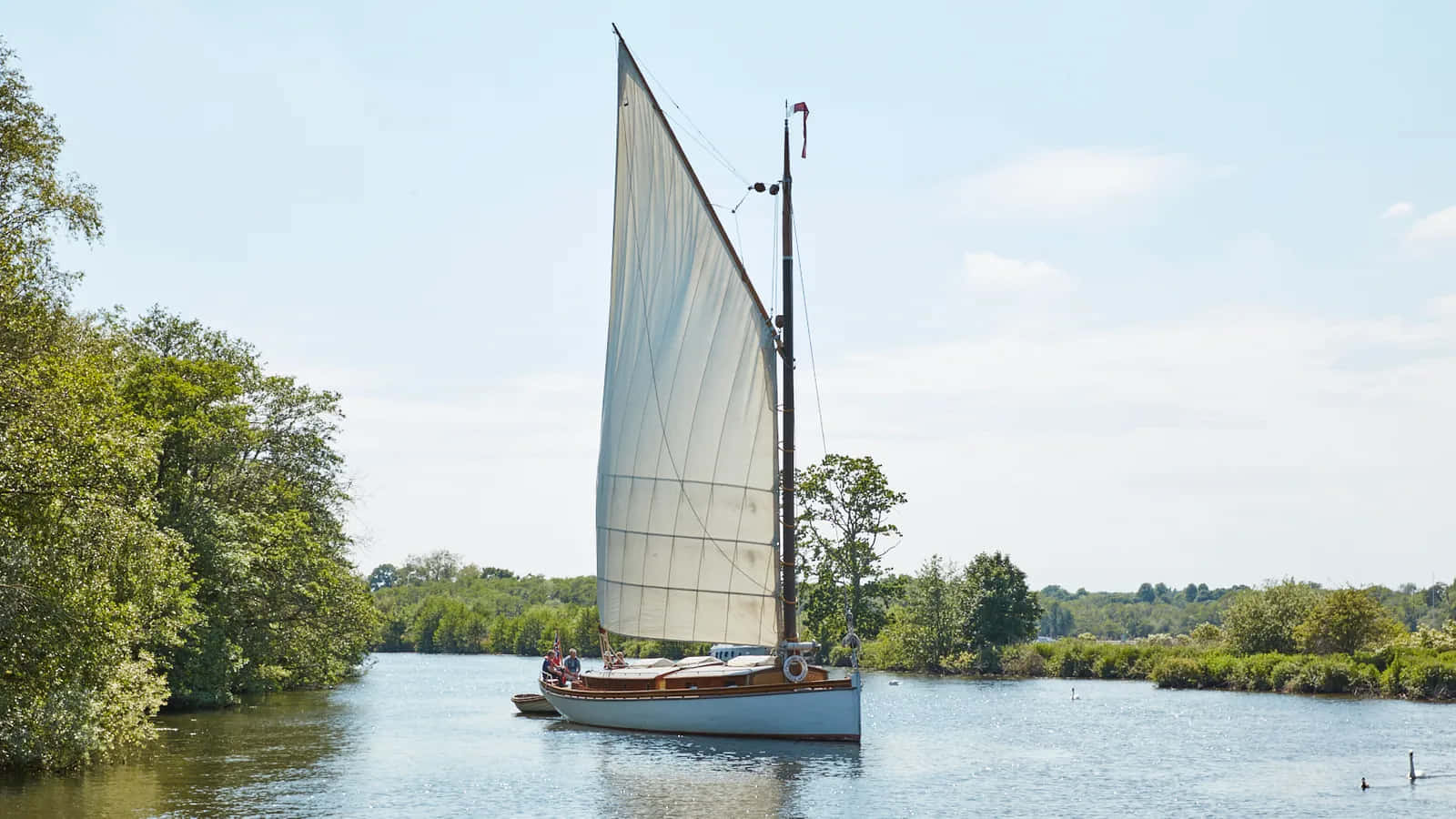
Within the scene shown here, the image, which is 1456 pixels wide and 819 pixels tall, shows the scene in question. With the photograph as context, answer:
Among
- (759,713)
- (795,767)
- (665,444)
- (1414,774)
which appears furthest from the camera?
(665,444)

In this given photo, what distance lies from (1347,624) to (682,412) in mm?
47979

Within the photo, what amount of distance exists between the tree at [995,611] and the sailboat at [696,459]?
52.4 metres

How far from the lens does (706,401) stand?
39.4 m

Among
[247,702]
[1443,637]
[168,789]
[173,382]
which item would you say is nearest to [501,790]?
[168,789]

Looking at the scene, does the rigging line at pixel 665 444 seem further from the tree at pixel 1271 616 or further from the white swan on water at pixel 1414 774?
the tree at pixel 1271 616

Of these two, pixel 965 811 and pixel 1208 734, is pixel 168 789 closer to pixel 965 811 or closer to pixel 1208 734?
pixel 965 811

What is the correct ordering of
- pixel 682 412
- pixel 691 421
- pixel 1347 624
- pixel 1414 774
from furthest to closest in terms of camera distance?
pixel 1347 624, pixel 682 412, pixel 691 421, pixel 1414 774

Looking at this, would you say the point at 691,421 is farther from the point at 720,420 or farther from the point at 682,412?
the point at 720,420

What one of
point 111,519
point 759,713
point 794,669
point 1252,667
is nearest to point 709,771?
point 759,713

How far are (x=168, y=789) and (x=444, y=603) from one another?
454 ft

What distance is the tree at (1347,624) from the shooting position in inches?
2729

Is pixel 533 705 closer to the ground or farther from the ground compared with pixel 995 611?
closer to the ground

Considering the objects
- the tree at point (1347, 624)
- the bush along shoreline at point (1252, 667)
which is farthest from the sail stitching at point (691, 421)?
the tree at point (1347, 624)

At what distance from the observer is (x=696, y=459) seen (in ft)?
130
